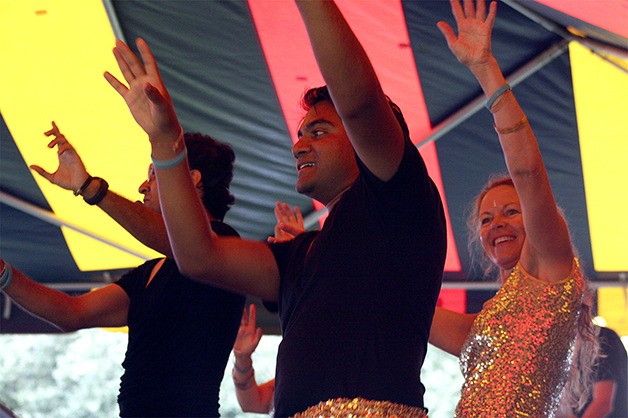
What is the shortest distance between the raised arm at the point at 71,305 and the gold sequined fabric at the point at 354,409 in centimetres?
105

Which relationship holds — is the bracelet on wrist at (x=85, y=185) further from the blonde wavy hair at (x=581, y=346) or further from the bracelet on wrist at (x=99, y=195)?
the blonde wavy hair at (x=581, y=346)

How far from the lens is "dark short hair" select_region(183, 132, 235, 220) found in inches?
84.5

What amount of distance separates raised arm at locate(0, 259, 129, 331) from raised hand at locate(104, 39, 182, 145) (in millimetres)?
804

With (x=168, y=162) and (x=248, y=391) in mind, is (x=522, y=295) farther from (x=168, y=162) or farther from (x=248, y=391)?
(x=248, y=391)

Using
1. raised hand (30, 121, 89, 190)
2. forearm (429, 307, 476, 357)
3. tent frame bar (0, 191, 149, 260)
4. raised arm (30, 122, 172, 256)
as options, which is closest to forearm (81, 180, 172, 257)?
raised arm (30, 122, 172, 256)

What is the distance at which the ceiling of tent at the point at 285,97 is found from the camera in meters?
3.28

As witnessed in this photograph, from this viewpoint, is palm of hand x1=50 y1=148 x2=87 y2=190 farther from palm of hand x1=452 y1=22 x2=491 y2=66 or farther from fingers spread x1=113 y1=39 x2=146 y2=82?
palm of hand x1=452 y1=22 x2=491 y2=66

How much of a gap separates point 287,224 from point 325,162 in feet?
2.49

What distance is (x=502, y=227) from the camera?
187cm

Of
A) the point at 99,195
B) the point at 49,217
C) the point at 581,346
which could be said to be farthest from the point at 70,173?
the point at 49,217

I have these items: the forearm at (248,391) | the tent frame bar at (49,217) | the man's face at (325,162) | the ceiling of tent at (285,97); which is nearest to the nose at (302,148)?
the man's face at (325,162)

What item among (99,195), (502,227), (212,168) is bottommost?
(99,195)

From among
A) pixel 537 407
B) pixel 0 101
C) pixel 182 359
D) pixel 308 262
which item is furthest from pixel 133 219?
pixel 0 101

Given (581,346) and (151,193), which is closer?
(581,346)
